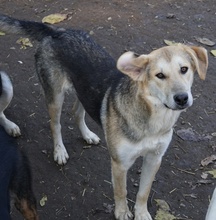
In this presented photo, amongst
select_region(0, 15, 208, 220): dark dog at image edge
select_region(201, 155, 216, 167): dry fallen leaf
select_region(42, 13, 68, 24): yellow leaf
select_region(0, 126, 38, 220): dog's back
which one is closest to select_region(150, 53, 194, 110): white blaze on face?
select_region(0, 15, 208, 220): dark dog at image edge

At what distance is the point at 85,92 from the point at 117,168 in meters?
0.81

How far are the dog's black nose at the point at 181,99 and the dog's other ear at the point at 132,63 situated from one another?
14.9 inches

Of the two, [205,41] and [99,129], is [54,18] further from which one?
[99,129]

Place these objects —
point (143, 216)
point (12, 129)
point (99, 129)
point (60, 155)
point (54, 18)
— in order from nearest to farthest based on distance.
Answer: point (143, 216) < point (60, 155) < point (12, 129) < point (99, 129) < point (54, 18)

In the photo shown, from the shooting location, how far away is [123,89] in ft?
13.5

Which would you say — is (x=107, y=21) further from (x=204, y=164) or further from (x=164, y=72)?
(x=164, y=72)

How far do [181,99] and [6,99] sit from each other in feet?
7.19

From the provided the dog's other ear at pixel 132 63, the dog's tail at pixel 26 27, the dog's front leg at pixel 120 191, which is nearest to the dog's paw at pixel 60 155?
the dog's front leg at pixel 120 191

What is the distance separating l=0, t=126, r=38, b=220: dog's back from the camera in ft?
11.2

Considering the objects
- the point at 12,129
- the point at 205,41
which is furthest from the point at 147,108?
the point at 205,41

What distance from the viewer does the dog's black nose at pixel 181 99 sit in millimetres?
3518

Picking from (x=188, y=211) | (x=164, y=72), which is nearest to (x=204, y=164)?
(x=188, y=211)

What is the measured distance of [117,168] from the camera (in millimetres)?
4273

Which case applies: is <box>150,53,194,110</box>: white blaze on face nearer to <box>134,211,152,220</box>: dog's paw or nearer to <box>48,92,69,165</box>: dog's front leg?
<box>134,211,152,220</box>: dog's paw
